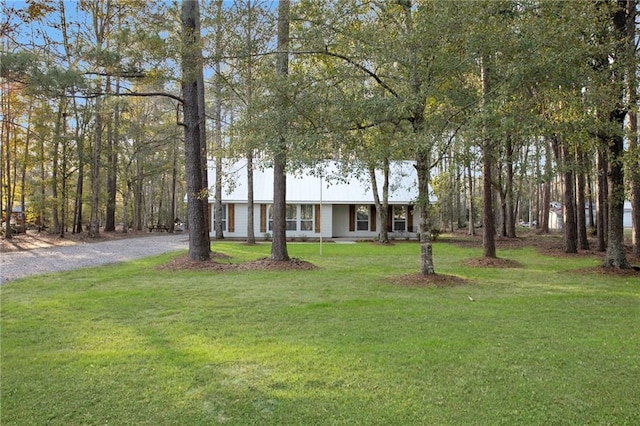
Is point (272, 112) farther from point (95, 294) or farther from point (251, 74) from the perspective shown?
point (95, 294)

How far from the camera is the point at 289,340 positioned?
4.79 meters

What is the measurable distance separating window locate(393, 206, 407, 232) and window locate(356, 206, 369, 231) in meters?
1.55

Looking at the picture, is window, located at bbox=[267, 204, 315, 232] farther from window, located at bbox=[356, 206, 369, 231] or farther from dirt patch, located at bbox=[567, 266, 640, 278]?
dirt patch, located at bbox=[567, 266, 640, 278]

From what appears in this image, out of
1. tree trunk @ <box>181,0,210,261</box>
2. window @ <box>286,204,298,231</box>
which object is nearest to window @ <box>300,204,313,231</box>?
window @ <box>286,204,298,231</box>

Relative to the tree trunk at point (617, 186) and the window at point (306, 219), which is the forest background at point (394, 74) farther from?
the window at point (306, 219)

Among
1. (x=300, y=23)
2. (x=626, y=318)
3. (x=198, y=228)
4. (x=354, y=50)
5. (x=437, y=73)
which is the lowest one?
(x=626, y=318)

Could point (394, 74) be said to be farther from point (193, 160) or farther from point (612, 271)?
point (612, 271)

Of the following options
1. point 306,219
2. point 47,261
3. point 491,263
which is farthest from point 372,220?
point 47,261

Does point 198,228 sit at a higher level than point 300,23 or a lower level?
lower

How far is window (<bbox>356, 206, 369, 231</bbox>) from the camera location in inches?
1000

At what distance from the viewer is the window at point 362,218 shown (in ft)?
83.3

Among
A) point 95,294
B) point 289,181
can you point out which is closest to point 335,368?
point 95,294

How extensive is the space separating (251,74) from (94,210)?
1436cm

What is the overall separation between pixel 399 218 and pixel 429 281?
16472 millimetres
